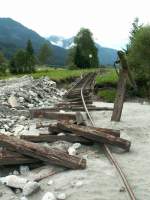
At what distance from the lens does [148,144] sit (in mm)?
12898

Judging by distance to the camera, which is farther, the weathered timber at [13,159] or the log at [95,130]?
the log at [95,130]

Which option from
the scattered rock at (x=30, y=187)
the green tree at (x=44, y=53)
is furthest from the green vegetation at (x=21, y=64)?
the scattered rock at (x=30, y=187)

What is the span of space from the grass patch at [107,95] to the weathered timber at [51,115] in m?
13.1

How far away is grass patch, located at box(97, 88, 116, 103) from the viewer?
31698mm

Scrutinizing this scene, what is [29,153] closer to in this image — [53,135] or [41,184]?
[41,184]

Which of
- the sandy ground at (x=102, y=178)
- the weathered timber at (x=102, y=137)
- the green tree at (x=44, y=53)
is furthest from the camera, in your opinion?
the green tree at (x=44, y=53)

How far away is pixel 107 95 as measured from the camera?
32.6 m

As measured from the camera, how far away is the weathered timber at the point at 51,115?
17.2 metres

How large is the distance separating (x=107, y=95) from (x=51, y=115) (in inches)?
586

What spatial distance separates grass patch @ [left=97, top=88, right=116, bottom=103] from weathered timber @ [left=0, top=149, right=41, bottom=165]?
2177 centimetres

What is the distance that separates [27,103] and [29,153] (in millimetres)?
13965

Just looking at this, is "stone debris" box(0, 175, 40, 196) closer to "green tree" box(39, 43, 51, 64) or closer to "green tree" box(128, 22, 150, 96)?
"green tree" box(128, 22, 150, 96)

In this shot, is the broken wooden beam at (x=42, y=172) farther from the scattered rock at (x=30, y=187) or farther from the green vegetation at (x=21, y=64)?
the green vegetation at (x=21, y=64)

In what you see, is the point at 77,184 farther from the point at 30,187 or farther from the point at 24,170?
the point at 24,170
